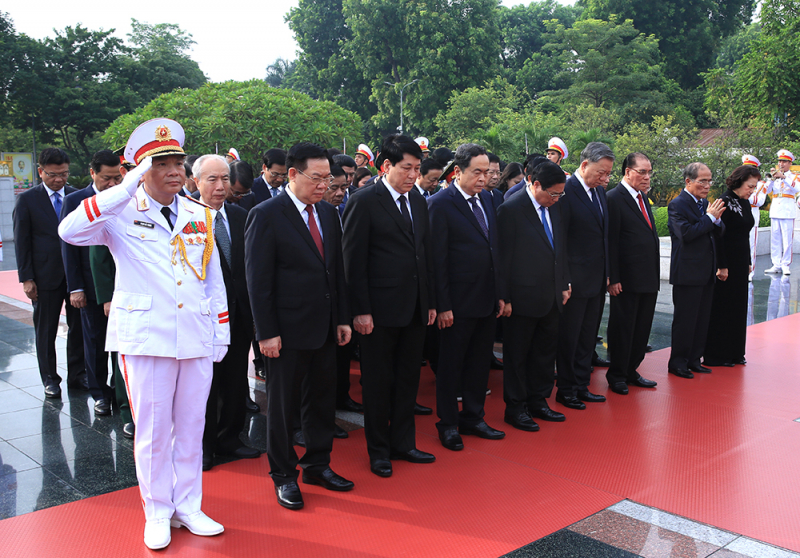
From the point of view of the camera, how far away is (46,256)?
5379 mm

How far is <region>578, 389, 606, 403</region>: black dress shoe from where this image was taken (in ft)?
17.3

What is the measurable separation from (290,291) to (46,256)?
9.45 ft

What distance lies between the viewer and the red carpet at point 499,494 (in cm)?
314

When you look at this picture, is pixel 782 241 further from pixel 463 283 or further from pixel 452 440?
pixel 452 440

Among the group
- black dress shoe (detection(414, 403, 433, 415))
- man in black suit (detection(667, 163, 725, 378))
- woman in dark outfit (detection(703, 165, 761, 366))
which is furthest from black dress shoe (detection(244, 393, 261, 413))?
woman in dark outfit (detection(703, 165, 761, 366))

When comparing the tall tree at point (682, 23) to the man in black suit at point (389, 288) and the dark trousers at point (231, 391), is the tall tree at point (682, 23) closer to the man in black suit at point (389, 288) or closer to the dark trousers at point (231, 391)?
the man in black suit at point (389, 288)

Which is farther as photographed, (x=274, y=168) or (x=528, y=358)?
(x=274, y=168)

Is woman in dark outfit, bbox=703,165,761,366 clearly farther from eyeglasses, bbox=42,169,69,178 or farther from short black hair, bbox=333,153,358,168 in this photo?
eyeglasses, bbox=42,169,69,178

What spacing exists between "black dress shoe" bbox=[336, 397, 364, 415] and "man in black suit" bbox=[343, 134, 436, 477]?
1070mm

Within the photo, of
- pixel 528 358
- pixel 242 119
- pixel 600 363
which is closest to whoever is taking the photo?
pixel 528 358

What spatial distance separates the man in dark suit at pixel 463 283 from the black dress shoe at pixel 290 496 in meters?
1.15

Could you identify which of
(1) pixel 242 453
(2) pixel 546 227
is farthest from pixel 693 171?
(1) pixel 242 453

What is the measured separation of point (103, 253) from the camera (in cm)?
451

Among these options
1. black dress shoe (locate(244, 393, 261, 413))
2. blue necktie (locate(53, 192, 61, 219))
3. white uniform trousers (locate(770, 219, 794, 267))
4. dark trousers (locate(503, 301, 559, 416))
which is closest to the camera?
dark trousers (locate(503, 301, 559, 416))
